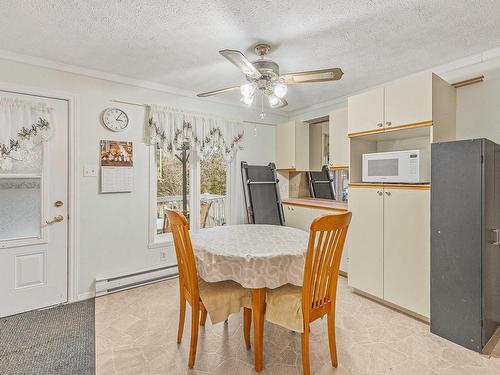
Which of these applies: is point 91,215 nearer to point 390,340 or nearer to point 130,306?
point 130,306

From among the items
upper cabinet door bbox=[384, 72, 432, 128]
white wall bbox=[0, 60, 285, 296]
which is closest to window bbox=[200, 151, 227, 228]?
white wall bbox=[0, 60, 285, 296]

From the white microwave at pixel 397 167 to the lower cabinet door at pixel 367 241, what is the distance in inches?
6.1

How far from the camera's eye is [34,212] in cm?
262

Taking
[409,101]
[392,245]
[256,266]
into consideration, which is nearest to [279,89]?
[409,101]

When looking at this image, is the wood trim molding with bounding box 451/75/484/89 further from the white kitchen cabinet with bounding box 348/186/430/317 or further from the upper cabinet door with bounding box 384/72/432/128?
the white kitchen cabinet with bounding box 348/186/430/317

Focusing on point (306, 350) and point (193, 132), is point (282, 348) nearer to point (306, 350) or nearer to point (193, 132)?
point (306, 350)

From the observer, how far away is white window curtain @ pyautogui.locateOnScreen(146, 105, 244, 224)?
3.27 metres

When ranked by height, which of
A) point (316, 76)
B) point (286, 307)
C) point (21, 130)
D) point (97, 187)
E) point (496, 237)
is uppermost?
point (316, 76)

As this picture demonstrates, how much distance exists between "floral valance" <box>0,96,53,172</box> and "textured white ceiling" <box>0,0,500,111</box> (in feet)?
1.60

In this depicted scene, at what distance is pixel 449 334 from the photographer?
2.07 m

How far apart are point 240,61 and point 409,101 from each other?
1.57m

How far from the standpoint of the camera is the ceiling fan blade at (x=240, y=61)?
1756 millimetres

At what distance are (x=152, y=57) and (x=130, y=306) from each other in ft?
7.94

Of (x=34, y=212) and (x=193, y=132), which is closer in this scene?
(x=34, y=212)
